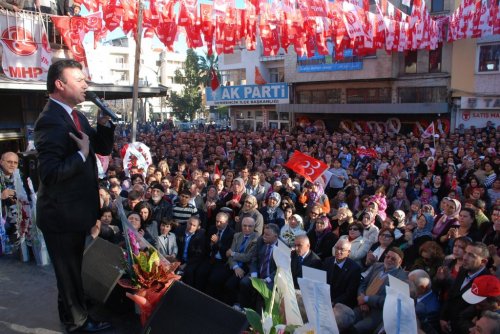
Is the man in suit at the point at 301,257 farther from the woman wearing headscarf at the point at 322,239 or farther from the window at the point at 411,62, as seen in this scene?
the window at the point at 411,62

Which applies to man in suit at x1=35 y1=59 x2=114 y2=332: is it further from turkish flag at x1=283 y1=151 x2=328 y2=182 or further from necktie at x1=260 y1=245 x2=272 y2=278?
turkish flag at x1=283 y1=151 x2=328 y2=182

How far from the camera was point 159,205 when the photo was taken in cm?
769

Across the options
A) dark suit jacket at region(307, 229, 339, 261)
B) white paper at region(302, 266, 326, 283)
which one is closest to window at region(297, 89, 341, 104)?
dark suit jacket at region(307, 229, 339, 261)

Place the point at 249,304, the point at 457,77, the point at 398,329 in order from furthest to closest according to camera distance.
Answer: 1. the point at 457,77
2. the point at 249,304
3. the point at 398,329

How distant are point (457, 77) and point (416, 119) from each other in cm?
315

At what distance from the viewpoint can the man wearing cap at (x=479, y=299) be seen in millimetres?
3650

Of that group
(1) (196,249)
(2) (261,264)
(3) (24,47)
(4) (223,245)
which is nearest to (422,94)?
(3) (24,47)

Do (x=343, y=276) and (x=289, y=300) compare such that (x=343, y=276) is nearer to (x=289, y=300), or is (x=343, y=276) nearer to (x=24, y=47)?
(x=289, y=300)

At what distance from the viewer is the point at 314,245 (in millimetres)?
6508

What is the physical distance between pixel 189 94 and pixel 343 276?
1936 inches

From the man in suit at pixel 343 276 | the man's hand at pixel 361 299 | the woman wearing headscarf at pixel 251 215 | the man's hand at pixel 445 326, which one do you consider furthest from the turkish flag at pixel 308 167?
the man's hand at pixel 445 326

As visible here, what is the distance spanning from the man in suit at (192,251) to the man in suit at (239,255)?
0.41m

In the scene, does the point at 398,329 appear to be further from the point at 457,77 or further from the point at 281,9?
the point at 457,77

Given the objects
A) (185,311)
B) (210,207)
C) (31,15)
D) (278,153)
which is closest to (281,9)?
(278,153)
